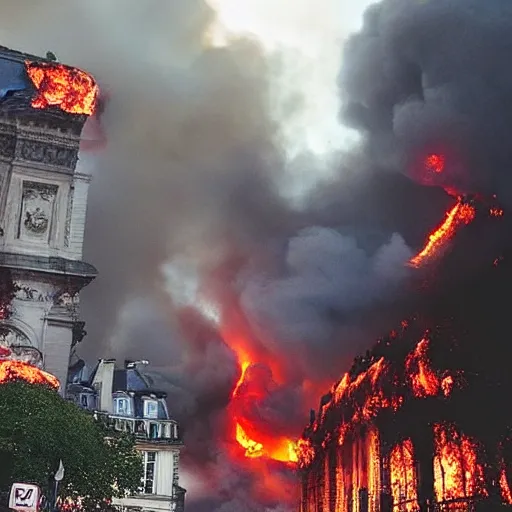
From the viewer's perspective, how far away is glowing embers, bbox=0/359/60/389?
37422 mm

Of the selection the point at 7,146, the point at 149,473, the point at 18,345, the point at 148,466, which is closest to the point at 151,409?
the point at 148,466

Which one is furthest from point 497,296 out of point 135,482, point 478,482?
point 135,482

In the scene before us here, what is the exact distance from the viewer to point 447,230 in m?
43.5

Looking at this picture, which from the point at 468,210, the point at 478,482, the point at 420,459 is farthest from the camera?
the point at 468,210

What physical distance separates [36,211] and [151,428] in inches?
1057

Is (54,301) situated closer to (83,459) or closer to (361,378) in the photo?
(83,459)

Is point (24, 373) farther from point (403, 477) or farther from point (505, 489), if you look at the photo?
point (505, 489)

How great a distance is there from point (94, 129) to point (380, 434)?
28.8 meters

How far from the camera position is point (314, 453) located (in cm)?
6081

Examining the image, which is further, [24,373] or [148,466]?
[148,466]

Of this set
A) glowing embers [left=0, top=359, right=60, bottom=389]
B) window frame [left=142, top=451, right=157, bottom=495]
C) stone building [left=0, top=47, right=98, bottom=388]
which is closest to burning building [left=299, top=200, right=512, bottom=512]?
window frame [left=142, top=451, right=157, bottom=495]

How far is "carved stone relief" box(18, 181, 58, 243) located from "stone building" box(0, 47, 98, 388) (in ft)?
0.19

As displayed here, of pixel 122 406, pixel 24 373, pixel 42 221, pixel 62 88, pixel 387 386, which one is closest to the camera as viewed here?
pixel 24 373

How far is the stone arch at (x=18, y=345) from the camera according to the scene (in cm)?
3983
